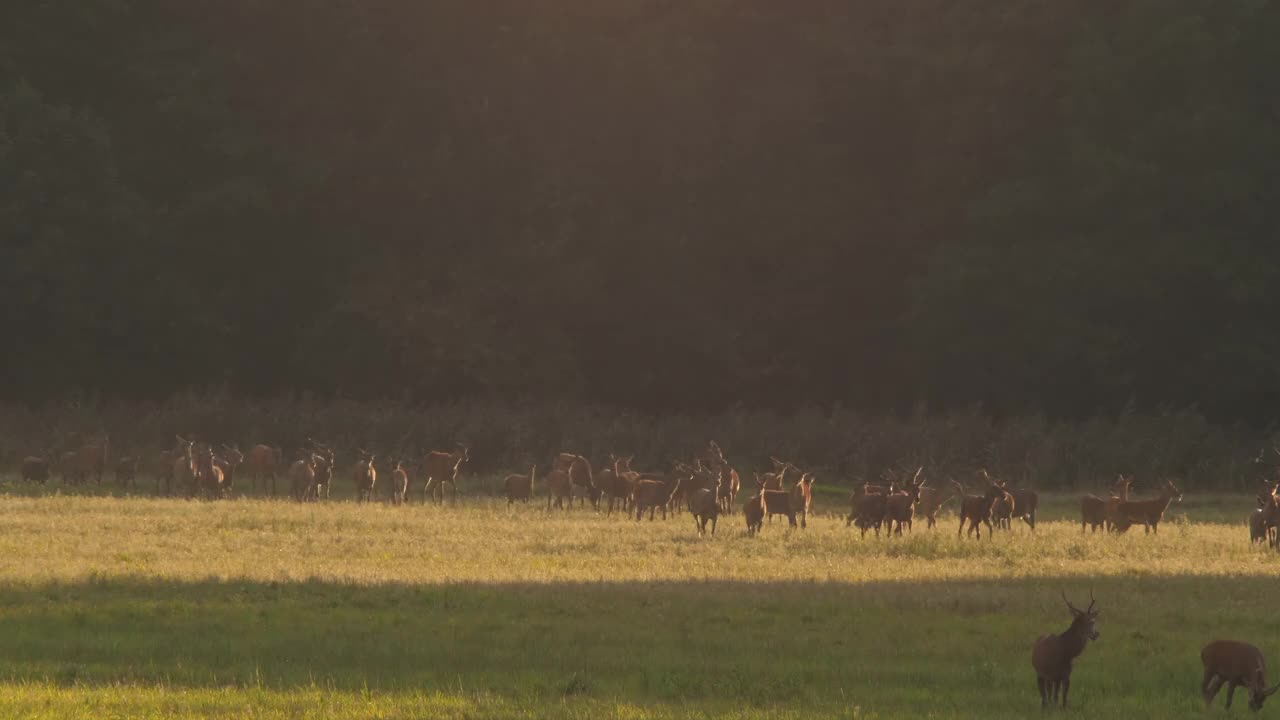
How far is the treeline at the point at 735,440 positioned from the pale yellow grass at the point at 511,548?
1363 centimetres

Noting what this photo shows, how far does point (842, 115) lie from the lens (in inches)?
2591

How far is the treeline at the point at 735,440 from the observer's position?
46031 mm

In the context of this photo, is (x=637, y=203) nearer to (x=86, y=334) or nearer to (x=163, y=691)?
(x=86, y=334)

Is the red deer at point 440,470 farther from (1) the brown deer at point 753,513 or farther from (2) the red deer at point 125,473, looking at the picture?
(1) the brown deer at point 753,513

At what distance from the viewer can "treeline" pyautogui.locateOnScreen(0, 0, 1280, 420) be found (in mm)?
59250

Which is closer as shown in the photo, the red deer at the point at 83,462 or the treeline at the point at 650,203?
the red deer at the point at 83,462

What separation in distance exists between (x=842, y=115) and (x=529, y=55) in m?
10.4

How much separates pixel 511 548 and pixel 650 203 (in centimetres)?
4174

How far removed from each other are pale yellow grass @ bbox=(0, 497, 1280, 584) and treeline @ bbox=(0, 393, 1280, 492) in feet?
44.7

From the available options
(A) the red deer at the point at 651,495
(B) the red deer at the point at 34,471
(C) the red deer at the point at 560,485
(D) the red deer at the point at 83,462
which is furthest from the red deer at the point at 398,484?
(B) the red deer at the point at 34,471

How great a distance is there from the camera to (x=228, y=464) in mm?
36969

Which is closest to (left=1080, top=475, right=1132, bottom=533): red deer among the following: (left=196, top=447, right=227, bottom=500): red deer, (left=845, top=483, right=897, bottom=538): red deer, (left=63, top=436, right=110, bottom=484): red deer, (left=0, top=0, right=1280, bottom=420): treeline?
(left=845, top=483, right=897, bottom=538): red deer

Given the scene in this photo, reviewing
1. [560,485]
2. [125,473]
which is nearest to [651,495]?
[560,485]

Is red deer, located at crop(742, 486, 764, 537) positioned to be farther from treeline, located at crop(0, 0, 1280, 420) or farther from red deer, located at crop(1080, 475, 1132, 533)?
treeline, located at crop(0, 0, 1280, 420)
